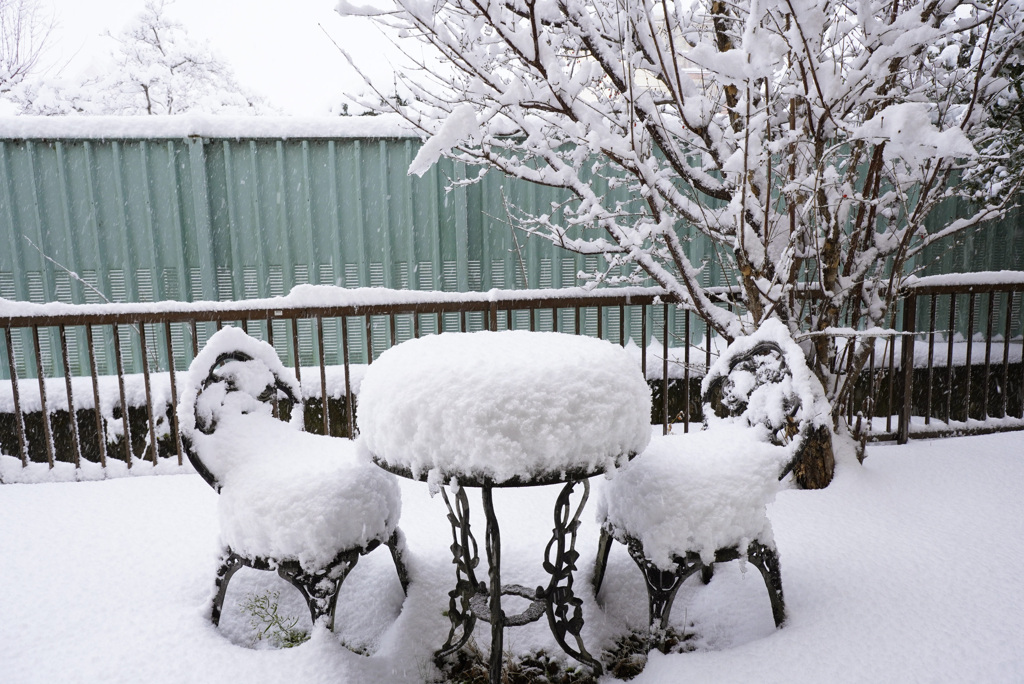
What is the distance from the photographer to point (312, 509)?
200 cm

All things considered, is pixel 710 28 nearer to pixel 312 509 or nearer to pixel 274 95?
pixel 312 509

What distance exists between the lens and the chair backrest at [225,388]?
2176 millimetres

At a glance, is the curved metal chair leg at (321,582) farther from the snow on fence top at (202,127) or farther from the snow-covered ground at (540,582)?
the snow on fence top at (202,127)

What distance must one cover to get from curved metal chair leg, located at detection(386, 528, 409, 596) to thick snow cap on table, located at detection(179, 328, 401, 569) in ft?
0.36

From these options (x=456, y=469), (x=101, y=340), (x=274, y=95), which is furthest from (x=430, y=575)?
(x=274, y=95)

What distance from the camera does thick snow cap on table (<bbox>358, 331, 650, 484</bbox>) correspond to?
1.68 metres

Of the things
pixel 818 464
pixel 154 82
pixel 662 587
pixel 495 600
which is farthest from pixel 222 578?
pixel 154 82

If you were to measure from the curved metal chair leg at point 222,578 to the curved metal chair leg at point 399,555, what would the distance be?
1.87ft

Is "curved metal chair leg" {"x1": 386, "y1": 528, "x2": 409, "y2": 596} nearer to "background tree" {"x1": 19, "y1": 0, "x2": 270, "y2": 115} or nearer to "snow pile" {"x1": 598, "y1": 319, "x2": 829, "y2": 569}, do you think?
"snow pile" {"x1": 598, "y1": 319, "x2": 829, "y2": 569}

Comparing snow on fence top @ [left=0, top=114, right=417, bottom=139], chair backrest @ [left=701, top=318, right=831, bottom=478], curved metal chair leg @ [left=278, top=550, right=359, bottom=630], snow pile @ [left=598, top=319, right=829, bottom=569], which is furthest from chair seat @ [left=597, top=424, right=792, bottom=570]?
snow on fence top @ [left=0, top=114, right=417, bottom=139]

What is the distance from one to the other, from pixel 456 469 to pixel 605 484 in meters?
0.83

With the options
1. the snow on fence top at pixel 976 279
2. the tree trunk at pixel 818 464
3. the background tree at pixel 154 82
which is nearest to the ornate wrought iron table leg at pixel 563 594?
the tree trunk at pixel 818 464

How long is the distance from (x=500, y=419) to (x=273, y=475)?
38.6 inches

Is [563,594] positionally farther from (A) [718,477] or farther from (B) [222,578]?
(B) [222,578]
